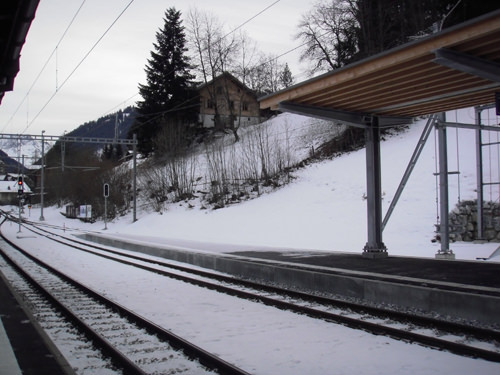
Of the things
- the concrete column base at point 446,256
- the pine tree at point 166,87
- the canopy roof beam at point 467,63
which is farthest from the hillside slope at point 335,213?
the pine tree at point 166,87

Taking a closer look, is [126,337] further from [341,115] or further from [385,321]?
[341,115]

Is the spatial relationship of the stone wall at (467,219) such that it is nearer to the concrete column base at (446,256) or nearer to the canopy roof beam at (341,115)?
the concrete column base at (446,256)

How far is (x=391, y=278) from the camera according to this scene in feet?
30.1

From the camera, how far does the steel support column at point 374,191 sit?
1244cm

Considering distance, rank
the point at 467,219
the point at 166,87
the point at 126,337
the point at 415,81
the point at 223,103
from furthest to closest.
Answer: the point at 223,103 < the point at 166,87 < the point at 467,219 < the point at 415,81 < the point at 126,337

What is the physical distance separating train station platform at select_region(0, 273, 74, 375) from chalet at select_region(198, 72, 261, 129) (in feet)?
157

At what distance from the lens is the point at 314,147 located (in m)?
38.8

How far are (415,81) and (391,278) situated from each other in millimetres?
4190

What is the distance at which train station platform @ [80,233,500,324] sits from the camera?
740 centimetres

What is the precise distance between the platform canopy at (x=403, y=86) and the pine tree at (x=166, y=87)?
41.5m

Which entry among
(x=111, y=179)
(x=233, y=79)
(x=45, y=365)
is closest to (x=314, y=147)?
(x=111, y=179)

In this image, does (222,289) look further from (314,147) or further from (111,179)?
(111,179)

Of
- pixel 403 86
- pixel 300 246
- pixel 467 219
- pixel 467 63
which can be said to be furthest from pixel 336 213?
pixel 467 63

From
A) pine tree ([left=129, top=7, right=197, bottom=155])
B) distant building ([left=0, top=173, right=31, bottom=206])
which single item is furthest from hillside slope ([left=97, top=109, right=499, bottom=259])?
distant building ([left=0, top=173, right=31, bottom=206])
